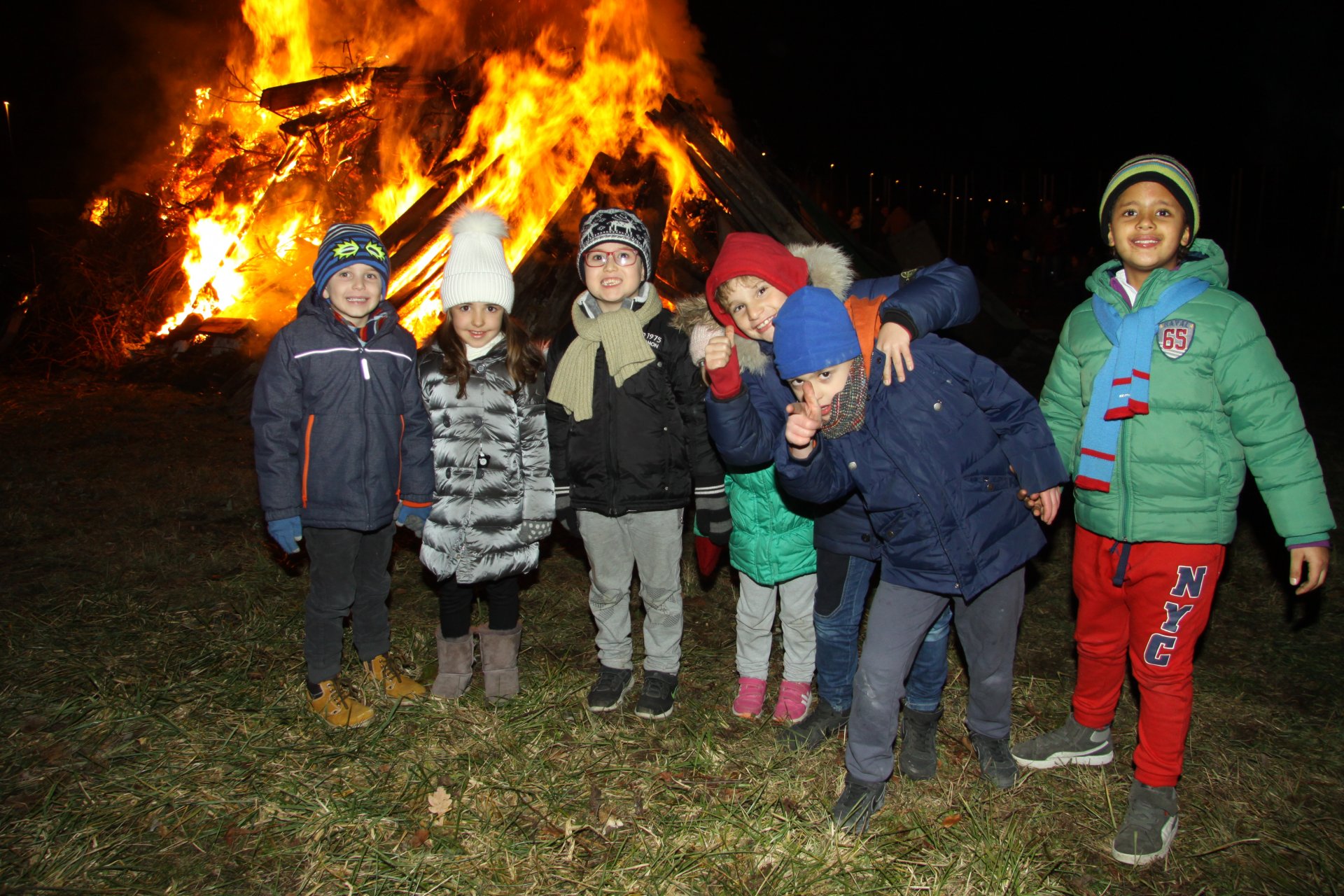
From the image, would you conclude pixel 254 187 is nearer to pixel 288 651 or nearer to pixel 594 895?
pixel 288 651

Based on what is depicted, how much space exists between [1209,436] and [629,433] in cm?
223

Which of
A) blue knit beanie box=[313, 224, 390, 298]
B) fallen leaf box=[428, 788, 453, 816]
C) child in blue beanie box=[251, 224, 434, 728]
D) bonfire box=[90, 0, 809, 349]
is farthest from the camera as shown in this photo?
bonfire box=[90, 0, 809, 349]

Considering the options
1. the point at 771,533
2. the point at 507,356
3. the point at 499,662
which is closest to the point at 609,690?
the point at 499,662

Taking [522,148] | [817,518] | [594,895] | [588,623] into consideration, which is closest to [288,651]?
[588,623]

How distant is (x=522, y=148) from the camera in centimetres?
917

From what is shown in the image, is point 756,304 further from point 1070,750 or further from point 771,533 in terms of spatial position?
point 1070,750

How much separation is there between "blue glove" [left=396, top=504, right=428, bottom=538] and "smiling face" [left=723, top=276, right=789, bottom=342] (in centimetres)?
169

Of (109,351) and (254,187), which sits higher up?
(254,187)

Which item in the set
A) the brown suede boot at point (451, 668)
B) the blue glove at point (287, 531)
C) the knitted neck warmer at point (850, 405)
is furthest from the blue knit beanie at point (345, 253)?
the knitted neck warmer at point (850, 405)

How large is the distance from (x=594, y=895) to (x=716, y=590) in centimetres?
270

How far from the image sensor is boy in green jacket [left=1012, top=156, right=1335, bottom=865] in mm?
2967

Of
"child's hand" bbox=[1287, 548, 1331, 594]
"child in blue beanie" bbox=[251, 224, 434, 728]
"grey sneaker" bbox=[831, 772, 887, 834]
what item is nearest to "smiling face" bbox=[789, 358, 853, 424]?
"grey sneaker" bbox=[831, 772, 887, 834]

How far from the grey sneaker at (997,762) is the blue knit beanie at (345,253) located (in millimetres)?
3239

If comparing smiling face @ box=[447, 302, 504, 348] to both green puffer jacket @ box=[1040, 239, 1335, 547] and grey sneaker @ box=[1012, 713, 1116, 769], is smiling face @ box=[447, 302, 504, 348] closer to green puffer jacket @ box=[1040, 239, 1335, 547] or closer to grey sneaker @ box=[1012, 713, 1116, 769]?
green puffer jacket @ box=[1040, 239, 1335, 547]
